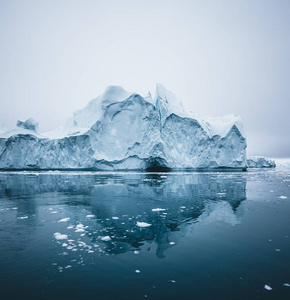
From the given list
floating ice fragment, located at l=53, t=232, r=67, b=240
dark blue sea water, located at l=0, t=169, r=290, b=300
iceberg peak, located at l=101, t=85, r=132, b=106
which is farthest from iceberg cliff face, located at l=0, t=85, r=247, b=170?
floating ice fragment, located at l=53, t=232, r=67, b=240

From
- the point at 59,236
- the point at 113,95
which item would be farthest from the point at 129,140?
the point at 59,236

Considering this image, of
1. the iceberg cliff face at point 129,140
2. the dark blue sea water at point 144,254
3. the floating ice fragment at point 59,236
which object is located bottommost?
the floating ice fragment at point 59,236

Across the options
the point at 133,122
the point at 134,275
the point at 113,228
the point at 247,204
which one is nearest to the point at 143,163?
the point at 133,122

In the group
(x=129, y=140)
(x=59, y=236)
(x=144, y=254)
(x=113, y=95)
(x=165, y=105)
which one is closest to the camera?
(x=144, y=254)

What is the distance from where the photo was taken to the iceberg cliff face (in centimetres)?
2780

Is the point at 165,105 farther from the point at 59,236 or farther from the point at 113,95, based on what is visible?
the point at 59,236

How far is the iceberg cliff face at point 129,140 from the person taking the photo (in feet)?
91.2

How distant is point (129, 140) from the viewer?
28.0m

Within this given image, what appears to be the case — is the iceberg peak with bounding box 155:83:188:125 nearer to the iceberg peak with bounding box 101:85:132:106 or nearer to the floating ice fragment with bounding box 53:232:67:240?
the iceberg peak with bounding box 101:85:132:106

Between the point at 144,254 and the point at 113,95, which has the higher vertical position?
the point at 113,95

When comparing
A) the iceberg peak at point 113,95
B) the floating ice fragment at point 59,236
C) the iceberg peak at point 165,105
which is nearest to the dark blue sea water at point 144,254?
the floating ice fragment at point 59,236

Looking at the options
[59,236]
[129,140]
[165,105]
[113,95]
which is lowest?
[59,236]

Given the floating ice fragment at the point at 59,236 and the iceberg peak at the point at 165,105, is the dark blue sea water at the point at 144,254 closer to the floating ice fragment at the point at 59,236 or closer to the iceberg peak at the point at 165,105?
the floating ice fragment at the point at 59,236

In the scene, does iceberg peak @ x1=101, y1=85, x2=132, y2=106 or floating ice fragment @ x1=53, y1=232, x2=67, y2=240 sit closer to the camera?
floating ice fragment @ x1=53, y1=232, x2=67, y2=240
